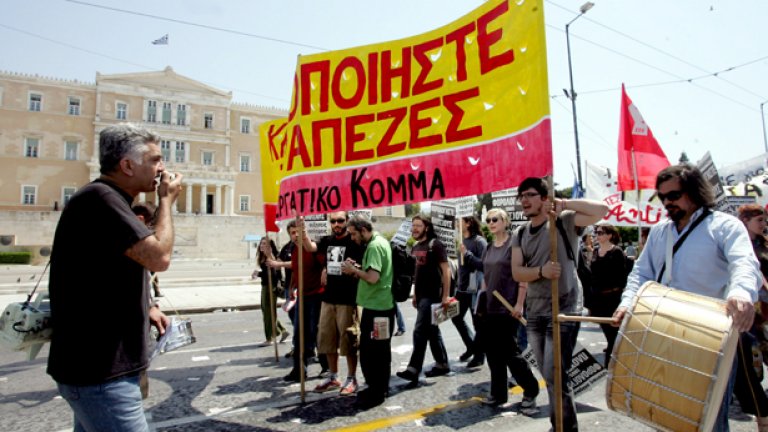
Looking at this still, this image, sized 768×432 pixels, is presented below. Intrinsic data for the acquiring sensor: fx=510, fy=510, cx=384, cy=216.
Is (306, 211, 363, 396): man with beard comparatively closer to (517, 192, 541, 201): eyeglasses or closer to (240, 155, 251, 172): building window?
(517, 192, 541, 201): eyeglasses

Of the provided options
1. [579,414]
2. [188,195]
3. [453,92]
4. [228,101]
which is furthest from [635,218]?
[228,101]

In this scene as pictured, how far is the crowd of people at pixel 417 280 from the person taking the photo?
2.17 metres

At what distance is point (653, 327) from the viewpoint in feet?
8.66

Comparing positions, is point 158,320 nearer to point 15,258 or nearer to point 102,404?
point 102,404

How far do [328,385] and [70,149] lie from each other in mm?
63611

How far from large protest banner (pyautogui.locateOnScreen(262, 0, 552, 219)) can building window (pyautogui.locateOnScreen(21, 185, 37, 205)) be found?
204 ft

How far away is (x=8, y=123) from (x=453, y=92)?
66013mm

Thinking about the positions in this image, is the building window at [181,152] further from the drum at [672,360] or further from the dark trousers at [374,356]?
the drum at [672,360]

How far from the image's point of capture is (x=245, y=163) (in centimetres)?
6625

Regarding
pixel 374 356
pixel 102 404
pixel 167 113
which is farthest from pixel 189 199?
pixel 102 404

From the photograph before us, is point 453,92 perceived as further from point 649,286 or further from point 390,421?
point 390,421

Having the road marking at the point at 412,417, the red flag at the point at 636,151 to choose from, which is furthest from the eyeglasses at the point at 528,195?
the red flag at the point at 636,151

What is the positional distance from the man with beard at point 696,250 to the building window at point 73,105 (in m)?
67.1

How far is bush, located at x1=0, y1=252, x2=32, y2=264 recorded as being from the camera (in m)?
34.2
